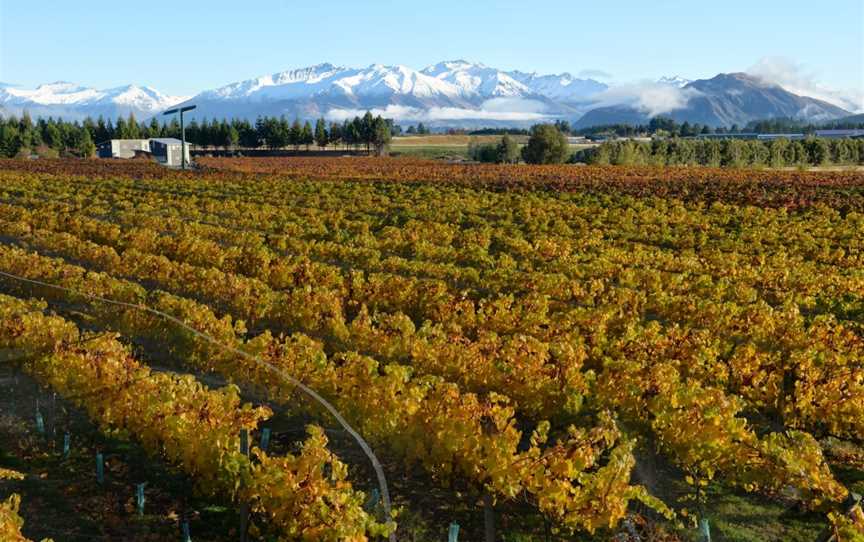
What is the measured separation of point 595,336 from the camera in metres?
14.7

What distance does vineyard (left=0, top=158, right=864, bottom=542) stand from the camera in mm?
9427

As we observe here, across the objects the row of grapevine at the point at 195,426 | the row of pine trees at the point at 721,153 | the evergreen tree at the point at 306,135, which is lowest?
the row of grapevine at the point at 195,426

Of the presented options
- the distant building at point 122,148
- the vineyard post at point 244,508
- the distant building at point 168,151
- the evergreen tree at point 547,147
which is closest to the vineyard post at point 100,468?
the vineyard post at point 244,508

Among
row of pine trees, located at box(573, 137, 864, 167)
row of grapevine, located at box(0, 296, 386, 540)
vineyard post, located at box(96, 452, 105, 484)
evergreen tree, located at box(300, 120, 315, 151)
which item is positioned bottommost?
vineyard post, located at box(96, 452, 105, 484)

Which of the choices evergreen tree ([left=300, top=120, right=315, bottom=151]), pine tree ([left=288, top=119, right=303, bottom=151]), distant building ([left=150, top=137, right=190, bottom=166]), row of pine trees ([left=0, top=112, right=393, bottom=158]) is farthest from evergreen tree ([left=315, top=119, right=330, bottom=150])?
distant building ([left=150, top=137, right=190, bottom=166])

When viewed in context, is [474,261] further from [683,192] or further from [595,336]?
[683,192]

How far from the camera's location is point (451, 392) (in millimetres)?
11047

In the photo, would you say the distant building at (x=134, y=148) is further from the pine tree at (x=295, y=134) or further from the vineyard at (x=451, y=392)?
the vineyard at (x=451, y=392)

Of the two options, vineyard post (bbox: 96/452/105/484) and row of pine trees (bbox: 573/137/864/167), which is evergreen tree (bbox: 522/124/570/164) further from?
vineyard post (bbox: 96/452/105/484)

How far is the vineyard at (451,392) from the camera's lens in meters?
9.43

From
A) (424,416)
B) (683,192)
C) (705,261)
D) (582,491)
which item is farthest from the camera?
(683,192)

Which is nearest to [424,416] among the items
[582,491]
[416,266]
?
[582,491]

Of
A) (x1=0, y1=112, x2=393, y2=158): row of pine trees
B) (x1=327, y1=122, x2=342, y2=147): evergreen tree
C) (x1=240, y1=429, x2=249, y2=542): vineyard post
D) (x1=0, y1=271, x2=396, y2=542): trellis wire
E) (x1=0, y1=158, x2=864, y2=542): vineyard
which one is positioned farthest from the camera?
(x1=327, y1=122, x2=342, y2=147): evergreen tree

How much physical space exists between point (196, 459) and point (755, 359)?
386 inches
